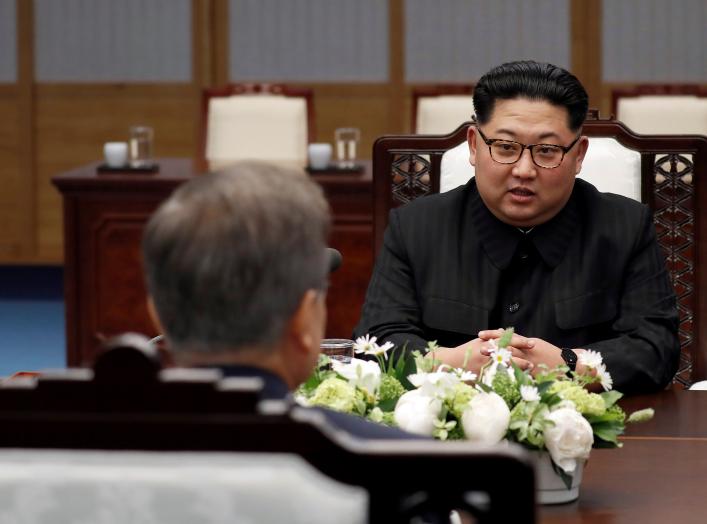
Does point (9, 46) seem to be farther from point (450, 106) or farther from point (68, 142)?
point (450, 106)

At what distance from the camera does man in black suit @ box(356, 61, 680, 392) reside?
2.64 metres

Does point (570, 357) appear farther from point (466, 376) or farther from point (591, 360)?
point (466, 376)

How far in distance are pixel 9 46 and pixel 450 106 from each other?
3.65 meters

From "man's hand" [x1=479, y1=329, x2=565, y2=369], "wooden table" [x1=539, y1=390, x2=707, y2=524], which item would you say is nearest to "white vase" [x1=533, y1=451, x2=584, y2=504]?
"wooden table" [x1=539, y1=390, x2=707, y2=524]

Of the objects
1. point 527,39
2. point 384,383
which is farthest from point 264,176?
point 527,39

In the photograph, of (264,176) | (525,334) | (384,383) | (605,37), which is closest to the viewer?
(264,176)

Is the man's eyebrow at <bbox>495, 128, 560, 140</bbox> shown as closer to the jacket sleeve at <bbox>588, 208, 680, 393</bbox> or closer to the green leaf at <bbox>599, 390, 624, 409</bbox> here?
the jacket sleeve at <bbox>588, 208, 680, 393</bbox>

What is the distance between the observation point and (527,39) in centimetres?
810

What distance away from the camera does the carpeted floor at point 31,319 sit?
601 cm

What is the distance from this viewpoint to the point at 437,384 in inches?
65.5

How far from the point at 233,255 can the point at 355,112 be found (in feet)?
24.1

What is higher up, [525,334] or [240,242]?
[240,242]

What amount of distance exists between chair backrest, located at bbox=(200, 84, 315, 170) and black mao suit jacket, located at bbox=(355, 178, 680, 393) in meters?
3.15

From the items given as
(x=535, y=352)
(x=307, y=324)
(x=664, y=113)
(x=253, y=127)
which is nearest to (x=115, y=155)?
(x=253, y=127)
